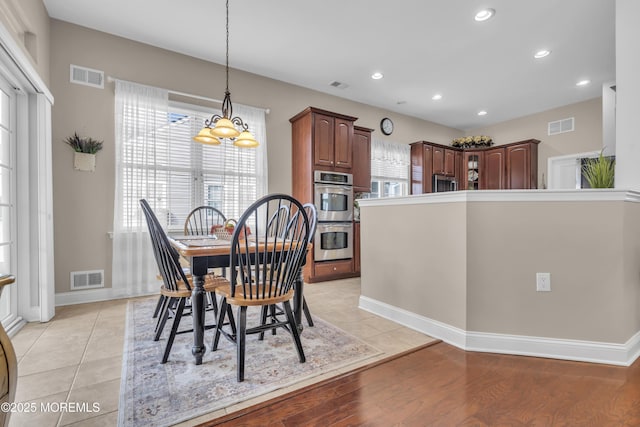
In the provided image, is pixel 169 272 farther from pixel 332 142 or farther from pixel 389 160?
pixel 389 160

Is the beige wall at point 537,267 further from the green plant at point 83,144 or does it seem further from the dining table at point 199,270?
the green plant at point 83,144

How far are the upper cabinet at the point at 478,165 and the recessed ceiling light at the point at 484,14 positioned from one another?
3.01 meters

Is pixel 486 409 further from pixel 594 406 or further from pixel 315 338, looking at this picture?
pixel 315 338

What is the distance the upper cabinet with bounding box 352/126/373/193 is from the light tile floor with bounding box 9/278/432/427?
2196 mm

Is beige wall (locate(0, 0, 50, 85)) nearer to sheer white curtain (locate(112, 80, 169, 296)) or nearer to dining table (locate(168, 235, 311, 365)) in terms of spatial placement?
sheer white curtain (locate(112, 80, 169, 296))

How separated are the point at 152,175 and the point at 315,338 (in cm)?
274

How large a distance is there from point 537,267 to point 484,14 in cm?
260

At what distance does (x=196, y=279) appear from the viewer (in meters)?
1.89

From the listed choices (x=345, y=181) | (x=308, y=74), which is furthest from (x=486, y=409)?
(x=308, y=74)

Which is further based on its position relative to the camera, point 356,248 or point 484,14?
point 356,248

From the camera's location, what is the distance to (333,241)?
4.54 m

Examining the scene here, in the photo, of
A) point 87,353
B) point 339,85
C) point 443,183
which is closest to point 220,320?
point 87,353

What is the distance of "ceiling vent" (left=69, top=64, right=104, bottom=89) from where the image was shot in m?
3.27

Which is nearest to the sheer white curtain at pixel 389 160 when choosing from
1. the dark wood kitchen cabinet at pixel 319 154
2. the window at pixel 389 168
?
the window at pixel 389 168
